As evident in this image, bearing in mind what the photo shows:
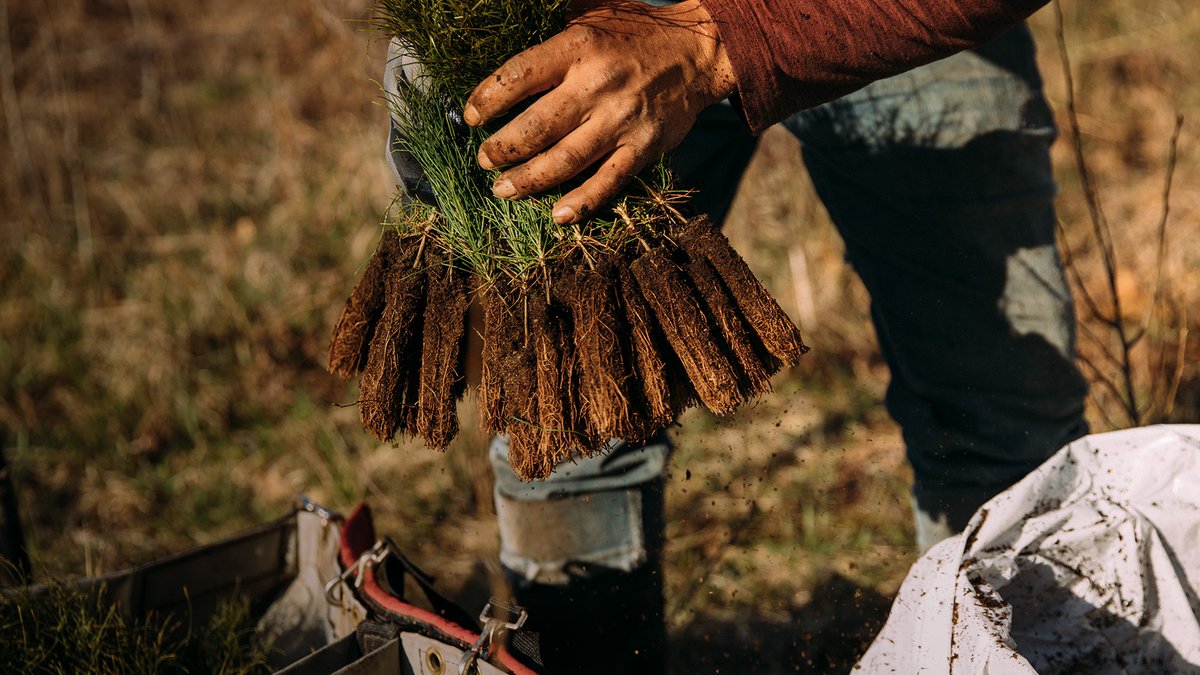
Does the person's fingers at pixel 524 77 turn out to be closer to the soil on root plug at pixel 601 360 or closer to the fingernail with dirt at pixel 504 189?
the fingernail with dirt at pixel 504 189

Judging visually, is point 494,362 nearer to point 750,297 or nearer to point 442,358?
point 442,358

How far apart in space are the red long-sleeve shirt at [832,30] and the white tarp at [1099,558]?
784 millimetres

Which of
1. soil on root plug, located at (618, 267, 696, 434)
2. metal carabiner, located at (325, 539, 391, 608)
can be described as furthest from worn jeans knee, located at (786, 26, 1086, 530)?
metal carabiner, located at (325, 539, 391, 608)

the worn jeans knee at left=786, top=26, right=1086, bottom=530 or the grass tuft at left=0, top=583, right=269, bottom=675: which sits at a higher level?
the worn jeans knee at left=786, top=26, right=1086, bottom=530

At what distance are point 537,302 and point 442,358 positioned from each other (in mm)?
204

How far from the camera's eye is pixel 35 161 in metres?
5.22

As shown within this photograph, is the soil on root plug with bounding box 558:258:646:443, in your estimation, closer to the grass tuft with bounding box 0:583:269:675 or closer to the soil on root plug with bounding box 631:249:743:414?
the soil on root plug with bounding box 631:249:743:414

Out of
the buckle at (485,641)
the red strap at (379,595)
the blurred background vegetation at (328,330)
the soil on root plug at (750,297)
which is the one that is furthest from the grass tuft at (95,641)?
the soil on root plug at (750,297)

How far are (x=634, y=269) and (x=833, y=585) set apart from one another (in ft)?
4.89

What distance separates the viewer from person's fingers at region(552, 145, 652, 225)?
1.54 m

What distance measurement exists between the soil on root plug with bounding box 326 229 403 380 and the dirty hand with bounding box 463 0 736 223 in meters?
0.33

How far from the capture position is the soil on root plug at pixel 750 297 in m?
1.57

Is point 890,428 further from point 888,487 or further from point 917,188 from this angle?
point 917,188

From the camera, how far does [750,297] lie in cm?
158
